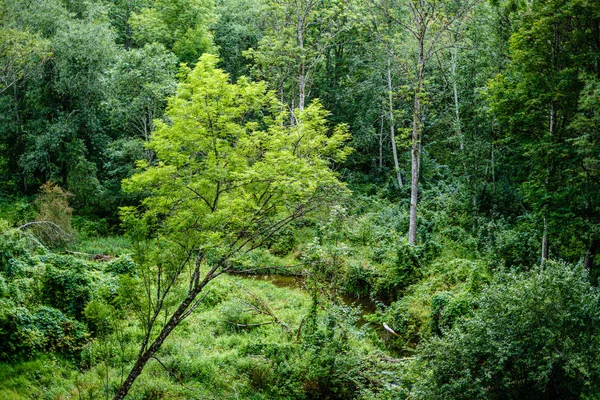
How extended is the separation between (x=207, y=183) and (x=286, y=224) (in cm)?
265

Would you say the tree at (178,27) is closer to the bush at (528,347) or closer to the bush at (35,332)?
the bush at (35,332)

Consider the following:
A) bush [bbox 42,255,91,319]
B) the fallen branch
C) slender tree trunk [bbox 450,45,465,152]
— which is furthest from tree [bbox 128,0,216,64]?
bush [bbox 42,255,91,319]

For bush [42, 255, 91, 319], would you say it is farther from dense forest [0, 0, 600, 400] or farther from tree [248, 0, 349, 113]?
tree [248, 0, 349, 113]

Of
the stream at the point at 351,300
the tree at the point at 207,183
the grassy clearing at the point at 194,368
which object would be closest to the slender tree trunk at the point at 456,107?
the stream at the point at 351,300

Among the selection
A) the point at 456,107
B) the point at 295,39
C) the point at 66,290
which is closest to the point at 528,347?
the point at 66,290

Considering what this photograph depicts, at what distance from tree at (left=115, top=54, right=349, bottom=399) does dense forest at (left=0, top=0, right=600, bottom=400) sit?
53mm

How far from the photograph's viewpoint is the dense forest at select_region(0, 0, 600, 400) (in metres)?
8.80

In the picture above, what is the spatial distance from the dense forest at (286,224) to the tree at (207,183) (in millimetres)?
53

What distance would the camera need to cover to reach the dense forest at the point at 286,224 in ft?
28.9

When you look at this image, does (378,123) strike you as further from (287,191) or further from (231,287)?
(287,191)

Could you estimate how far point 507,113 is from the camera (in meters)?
16.3

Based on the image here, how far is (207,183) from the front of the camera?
9039 millimetres

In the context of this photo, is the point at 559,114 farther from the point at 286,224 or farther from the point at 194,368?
the point at 194,368

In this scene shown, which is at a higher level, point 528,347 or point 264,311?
point 528,347
